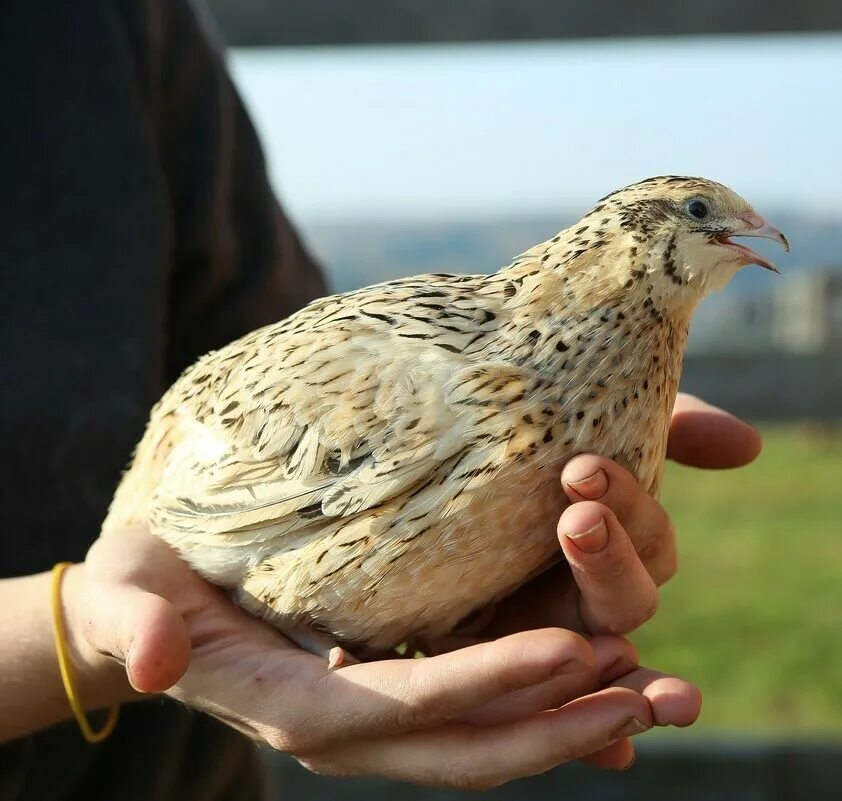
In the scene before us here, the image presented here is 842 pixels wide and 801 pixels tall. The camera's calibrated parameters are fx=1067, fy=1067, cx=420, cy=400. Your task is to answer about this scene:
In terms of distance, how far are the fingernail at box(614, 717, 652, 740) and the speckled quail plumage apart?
23cm

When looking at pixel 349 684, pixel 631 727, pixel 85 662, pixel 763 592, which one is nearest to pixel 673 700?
pixel 631 727

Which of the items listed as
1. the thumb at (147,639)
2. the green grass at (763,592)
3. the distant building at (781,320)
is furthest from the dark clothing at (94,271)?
the green grass at (763,592)

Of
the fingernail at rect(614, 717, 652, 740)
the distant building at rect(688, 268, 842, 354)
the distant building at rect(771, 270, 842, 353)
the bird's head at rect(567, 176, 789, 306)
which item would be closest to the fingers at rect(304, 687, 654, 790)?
the fingernail at rect(614, 717, 652, 740)

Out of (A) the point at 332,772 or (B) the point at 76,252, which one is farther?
(B) the point at 76,252

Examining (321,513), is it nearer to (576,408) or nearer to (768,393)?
(576,408)

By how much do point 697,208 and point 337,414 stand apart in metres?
0.54

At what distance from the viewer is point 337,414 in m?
1.33

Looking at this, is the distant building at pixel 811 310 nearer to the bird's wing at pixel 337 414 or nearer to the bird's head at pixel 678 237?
the bird's head at pixel 678 237

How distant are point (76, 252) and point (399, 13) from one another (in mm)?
1036

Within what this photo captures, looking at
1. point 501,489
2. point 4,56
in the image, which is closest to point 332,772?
point 501,489

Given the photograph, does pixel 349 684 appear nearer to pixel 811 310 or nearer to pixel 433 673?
pixel 433 673

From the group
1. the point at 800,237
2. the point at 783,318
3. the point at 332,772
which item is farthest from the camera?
the point at 783,318

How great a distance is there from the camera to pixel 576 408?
4.33ft

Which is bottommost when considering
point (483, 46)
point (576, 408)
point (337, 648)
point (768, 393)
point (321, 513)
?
point (768, 393)
